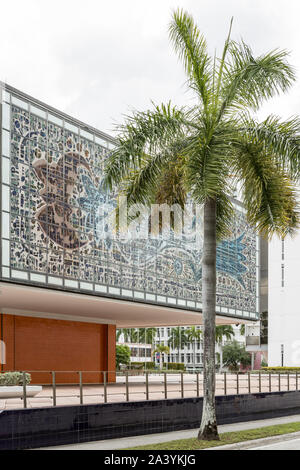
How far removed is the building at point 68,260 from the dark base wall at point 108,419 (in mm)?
5763

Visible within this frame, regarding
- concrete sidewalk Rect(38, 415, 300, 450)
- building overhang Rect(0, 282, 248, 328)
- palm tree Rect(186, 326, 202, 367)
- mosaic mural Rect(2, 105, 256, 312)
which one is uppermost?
mosaic mural Rect(2, 105, 256, 312)

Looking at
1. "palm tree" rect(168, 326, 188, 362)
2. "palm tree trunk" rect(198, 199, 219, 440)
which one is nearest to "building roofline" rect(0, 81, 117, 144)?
"palm tree trunk" rect(198, 199, 219, 440)

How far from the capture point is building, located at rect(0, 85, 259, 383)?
25.0 metres

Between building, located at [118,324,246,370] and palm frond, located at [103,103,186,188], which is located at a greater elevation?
palm frond, located at [103,103,186,188]

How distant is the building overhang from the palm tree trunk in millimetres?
9812

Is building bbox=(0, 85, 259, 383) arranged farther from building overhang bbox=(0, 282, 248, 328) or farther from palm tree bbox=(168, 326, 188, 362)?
palm tree bbox=(168, 326, 188, 362)

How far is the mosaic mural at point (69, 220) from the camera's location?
25.1 m

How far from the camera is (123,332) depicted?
121m

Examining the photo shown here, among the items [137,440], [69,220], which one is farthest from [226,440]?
[69,220]

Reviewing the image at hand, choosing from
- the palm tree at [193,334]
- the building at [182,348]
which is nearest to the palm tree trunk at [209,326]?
the palm tree at [193,334]

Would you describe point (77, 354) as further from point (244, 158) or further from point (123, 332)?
point (123, 332)

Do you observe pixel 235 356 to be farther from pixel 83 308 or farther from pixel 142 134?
pixel 142 134

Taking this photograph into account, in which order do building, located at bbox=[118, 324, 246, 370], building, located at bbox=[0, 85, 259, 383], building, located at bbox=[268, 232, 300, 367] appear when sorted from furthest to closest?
building, located at bbox=[118, 324, 246, 370] < building, located at bbox=[268, 232, 300, 367] < building, located at bbox=[0, 85, 259, 383]
